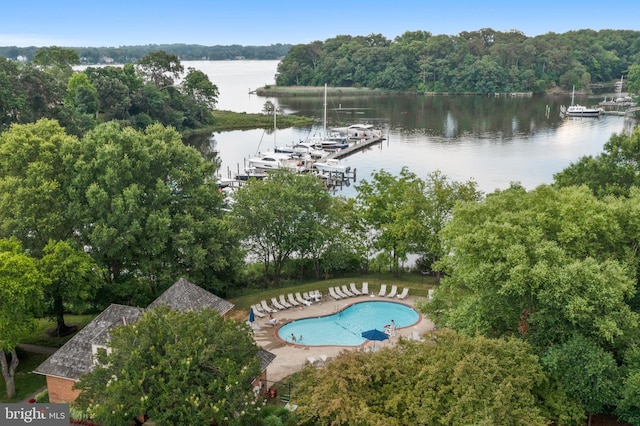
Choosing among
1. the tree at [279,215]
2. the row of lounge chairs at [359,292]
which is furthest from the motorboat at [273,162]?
the row of lounge chairs at [359,292]

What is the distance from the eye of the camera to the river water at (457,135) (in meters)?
63.1

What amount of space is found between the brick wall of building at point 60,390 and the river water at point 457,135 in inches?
1559

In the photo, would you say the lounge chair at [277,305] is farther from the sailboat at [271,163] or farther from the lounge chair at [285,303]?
the sailboat at [271,163]

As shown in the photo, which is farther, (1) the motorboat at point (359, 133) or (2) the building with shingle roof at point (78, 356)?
(1) the motorboat at point (359, 133)

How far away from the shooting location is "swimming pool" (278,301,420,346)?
1056 inches

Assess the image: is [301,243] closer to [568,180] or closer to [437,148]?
[568,180]

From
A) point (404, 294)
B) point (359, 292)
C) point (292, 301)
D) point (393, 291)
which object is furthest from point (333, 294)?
point (404, 294)

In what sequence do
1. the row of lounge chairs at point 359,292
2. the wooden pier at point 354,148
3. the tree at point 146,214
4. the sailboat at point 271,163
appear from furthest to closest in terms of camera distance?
the wooden pier at point 354,148 < the sailboat at point 271,163 < the row of lounge chairs at point 359,292 < the tree at point 146,214

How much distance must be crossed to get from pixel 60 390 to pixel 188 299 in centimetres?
571

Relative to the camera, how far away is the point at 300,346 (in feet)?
84.0

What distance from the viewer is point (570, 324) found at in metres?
18.2

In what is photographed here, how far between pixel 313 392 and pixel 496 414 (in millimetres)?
5133

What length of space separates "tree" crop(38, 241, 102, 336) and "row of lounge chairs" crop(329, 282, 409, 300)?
12.1 m

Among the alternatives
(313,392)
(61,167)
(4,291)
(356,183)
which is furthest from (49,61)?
(313,392)
